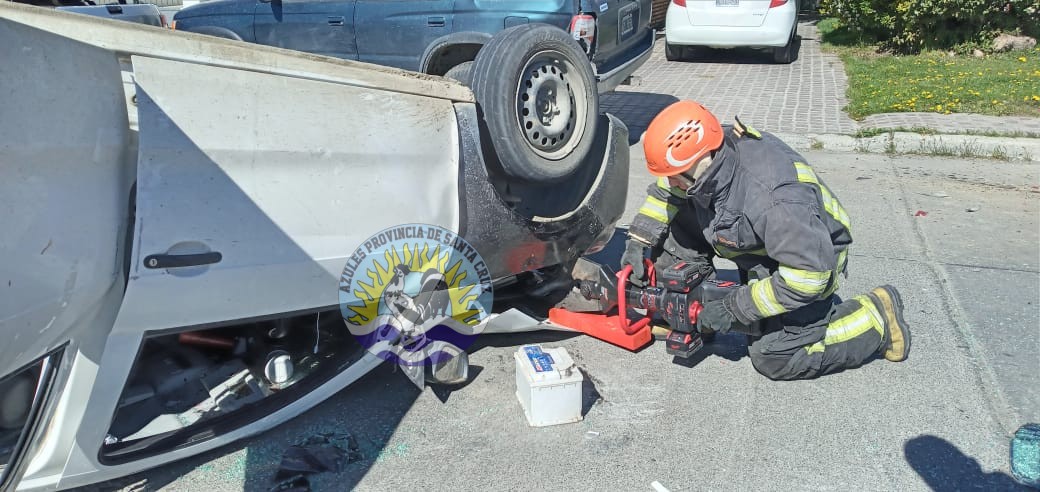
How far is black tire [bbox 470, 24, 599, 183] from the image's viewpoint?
2.98 m

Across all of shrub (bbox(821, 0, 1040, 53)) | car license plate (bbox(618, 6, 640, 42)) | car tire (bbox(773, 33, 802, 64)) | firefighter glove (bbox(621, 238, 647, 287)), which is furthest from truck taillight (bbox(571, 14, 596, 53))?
shrub (bbox(821, 0, 1040, 53))

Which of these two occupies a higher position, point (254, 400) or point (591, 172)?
point (591, 172)

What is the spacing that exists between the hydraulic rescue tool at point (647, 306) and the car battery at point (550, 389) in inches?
16.4

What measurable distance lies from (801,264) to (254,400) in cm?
204

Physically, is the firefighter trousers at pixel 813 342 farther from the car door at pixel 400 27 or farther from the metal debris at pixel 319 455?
the car door at pixel 400 27

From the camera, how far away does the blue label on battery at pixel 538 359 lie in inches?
122

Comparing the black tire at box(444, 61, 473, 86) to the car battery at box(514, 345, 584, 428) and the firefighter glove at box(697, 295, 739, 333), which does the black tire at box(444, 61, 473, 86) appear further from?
the firefighter glove at box(697, 295, 739, 333)

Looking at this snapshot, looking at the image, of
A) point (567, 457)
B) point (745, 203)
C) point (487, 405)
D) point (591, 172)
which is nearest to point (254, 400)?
point (487, 405)

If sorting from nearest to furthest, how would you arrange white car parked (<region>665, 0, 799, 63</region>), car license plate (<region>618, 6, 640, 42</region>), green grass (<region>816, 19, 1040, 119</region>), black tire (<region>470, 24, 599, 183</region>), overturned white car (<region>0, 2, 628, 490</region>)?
overturned white car (<region>0, 2, 628, 490</region>) → black tire (<region>470, 24, 599, 183</region>) → car license plate (<region>618, 6, 640, 42</region>) → green grass (<region>816, 19, 1040, 119</region>) → white car parked (<region>665, 0, 799, 63</region>)

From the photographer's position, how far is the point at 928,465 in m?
2.80

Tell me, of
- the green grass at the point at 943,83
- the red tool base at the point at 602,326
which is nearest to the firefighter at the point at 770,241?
the red tool base at the point at 602,326

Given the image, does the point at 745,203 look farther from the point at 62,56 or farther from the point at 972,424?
the point at 62,56

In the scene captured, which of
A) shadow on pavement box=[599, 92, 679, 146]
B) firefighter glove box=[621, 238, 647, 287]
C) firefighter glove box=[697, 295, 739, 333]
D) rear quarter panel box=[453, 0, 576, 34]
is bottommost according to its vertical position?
shadow on pavement box=[599, 92, 679, 146]

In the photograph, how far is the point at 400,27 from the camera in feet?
21.5
